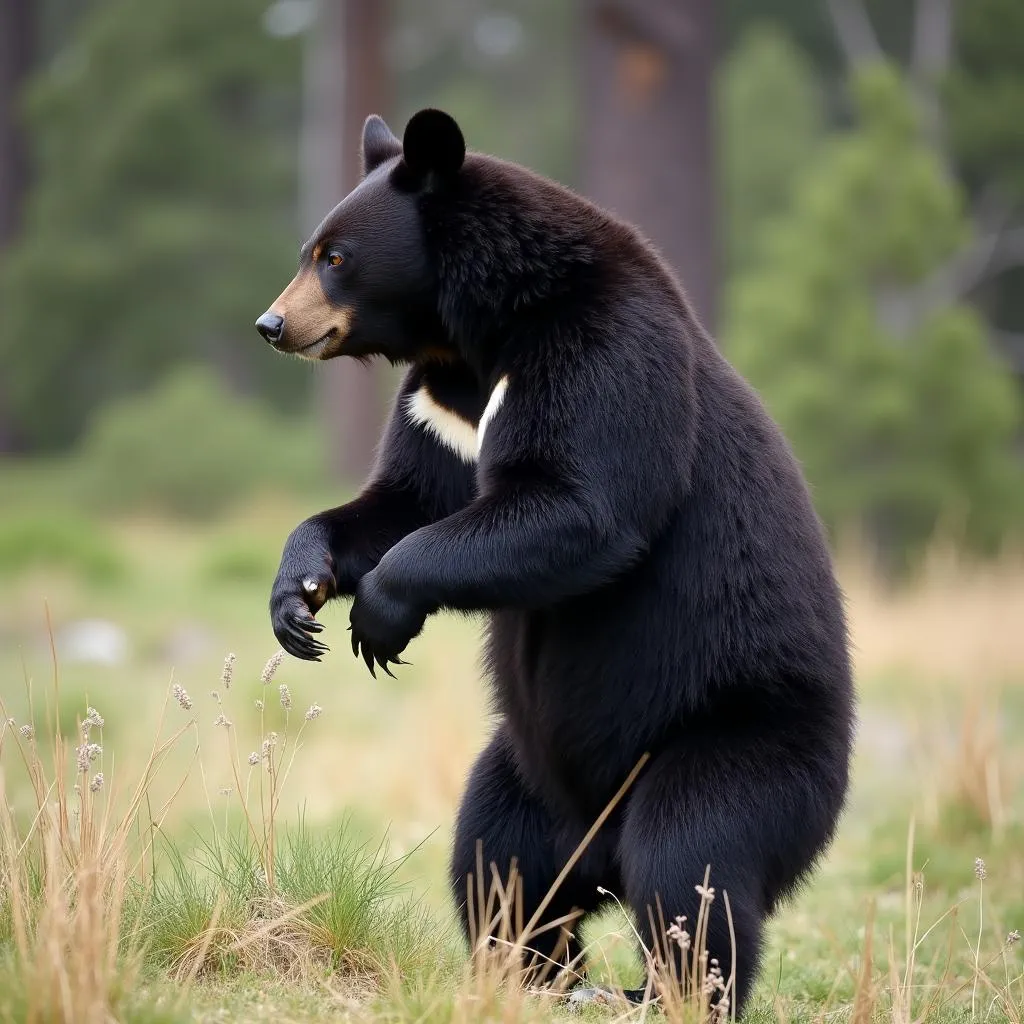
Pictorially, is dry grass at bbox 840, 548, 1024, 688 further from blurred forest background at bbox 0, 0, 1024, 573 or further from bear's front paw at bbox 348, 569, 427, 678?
bear's front paw at bbox 348, 569, 427, 678

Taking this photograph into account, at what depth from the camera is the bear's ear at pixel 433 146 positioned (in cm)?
349

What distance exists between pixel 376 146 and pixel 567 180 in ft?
78.6

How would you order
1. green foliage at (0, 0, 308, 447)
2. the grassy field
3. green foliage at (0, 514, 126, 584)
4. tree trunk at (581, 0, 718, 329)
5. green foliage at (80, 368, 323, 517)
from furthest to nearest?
green foliage at (0, 0, 308, 447) < green foliage at (80, 368, 323, 517) < green foliage at (0, 514, 126, 584) < tree trunk at (581, 0, 718, 329) < the grassy field

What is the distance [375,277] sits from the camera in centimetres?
360

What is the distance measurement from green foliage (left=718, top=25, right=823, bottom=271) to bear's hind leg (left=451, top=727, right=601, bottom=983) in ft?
63.2

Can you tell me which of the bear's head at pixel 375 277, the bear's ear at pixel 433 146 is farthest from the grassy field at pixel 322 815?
the bear's ear at pixel 433 146

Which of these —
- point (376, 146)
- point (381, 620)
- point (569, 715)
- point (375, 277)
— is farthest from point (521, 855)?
point (376, 146)

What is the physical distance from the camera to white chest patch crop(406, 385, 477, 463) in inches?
145

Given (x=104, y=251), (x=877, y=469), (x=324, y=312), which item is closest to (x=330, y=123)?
(x=104, y=251)

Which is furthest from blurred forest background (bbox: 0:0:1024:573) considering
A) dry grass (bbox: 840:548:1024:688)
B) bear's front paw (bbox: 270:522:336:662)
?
bear's front paw (bbox: 270:522:336:662)

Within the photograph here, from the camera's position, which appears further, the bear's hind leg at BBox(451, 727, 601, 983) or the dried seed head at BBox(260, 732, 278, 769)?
the bear's hind leg at BBox(451, 727, 601, 983)

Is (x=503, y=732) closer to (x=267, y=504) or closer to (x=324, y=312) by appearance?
(x=324, y=312)

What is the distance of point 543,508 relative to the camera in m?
3.16

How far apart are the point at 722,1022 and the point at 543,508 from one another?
44.8 inches
